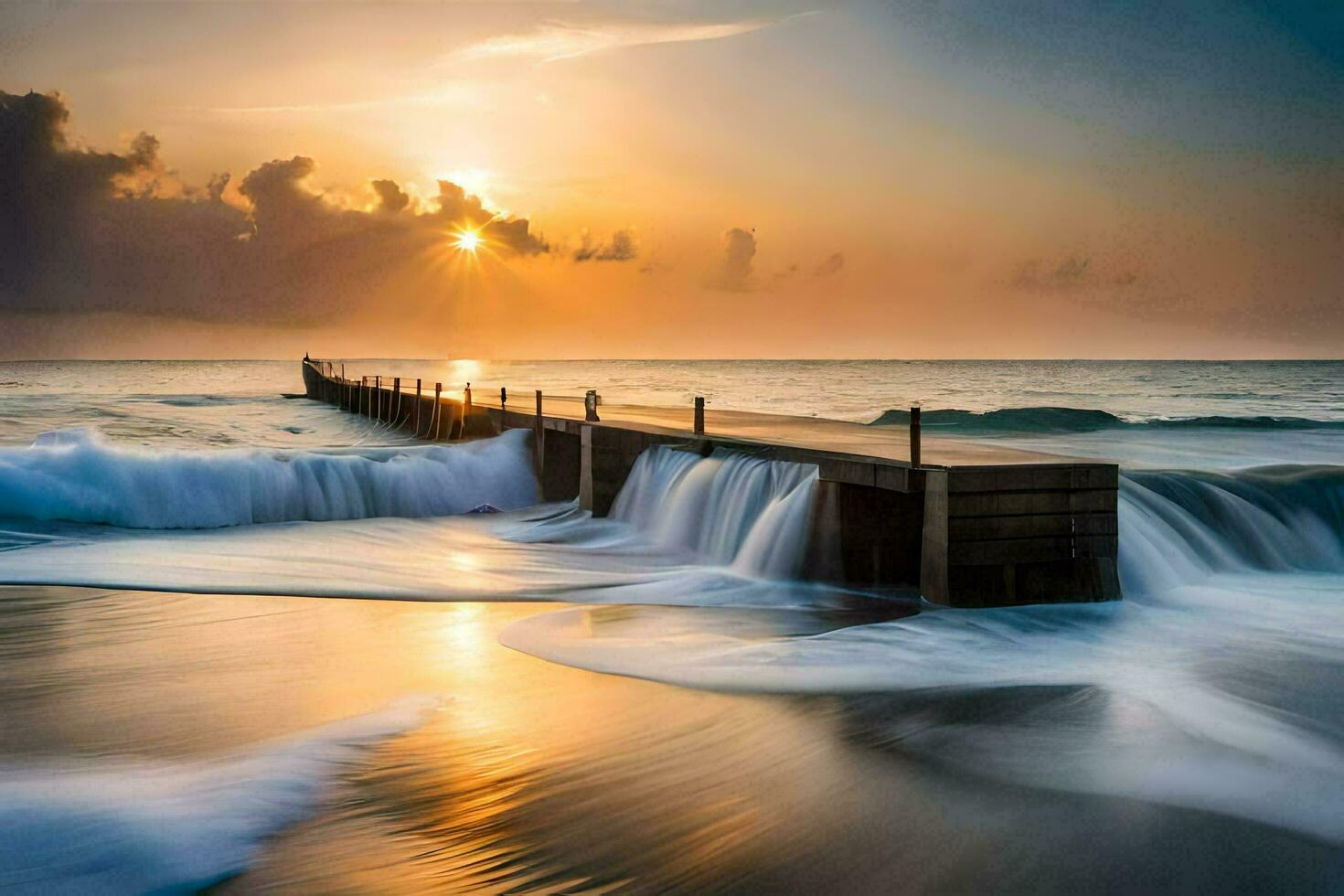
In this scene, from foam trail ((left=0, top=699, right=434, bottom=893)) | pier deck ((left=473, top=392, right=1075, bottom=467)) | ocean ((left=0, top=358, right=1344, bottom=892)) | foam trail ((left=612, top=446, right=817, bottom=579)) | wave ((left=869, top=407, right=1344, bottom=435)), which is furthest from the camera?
wave ((left=869, top=407, right=1344, bottom=435))

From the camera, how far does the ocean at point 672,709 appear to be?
489 centimetres

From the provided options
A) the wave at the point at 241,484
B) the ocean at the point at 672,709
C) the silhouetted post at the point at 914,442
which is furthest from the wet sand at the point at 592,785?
the wave at the point at 241,484

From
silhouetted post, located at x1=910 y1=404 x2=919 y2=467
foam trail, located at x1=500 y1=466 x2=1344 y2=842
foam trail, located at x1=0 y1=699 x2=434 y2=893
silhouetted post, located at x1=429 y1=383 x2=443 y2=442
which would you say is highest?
silhouetted post, located at x1=429 y1=383 x2=443 y2=442

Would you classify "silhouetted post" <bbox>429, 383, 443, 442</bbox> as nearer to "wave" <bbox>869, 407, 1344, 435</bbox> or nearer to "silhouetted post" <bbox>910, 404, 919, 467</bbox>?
"wave" <bbox>869, 407, 1344, 435</bbox>

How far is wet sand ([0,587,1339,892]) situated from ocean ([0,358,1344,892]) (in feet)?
0.09

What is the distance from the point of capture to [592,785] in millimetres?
5688

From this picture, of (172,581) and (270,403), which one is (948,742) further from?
(270,403)

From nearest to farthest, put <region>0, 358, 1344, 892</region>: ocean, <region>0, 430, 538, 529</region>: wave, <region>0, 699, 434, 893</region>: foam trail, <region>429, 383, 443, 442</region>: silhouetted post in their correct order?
<region>0, 699, 434, 893</region>: foam trail → <region>0, 358, 1344, 892</region>: ocean → <region>0, 430, 538, 529</region>: wave → <region>429, 383, 443, 442</region>: silhouetted post

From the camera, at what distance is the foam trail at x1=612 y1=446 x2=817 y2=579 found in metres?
12.0

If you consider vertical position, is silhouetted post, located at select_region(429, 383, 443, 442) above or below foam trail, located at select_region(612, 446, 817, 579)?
above

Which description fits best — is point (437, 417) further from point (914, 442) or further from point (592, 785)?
point (592, 785)

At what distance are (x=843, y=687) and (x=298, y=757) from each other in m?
3.79

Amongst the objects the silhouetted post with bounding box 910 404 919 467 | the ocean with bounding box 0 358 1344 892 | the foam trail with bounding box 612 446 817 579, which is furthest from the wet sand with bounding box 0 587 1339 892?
the foam trail with bounding box 612 446 817 579

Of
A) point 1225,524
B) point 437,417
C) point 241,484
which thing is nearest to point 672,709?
point 1225,524
